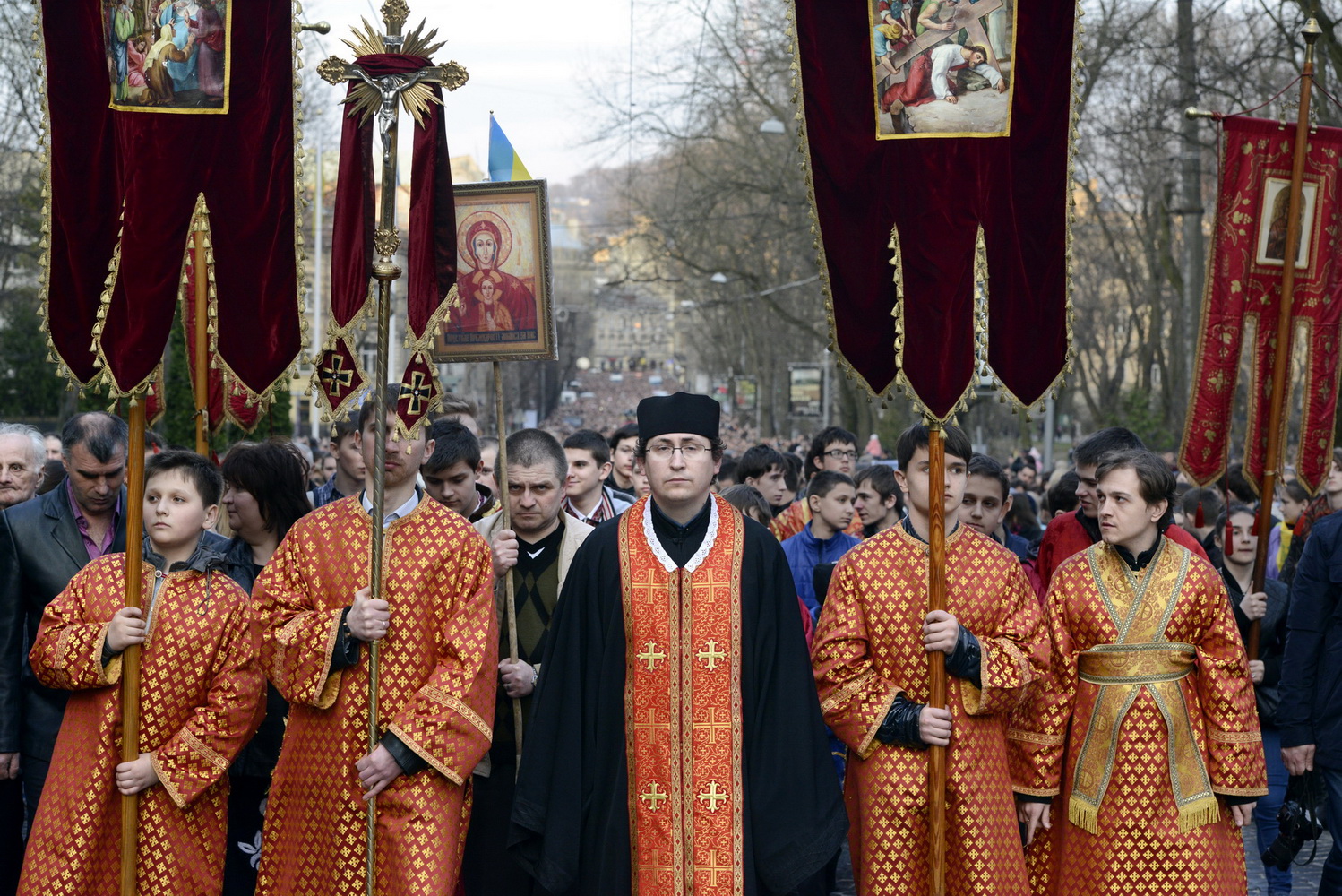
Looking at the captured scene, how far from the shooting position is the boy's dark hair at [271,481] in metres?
6.48

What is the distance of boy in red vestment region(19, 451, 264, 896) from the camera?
5359 millimetres

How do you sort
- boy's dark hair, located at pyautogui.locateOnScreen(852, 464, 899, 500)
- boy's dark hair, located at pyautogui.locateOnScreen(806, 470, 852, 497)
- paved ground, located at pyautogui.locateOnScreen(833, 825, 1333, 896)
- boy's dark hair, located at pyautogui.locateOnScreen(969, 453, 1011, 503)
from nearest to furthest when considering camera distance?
1. boy's dark hair, located at pyautogui.locateOnScreen(969, 453, 1011, 503)
2. paved ground, located at pyautogui.locateOnScreen(833, 825, 1333, 896)
3. boy's dark hair, located at pyautogui.locateOnScreen(806, 470, 852, 497)
4. boy's dark hair, located at pyautogui.locateOnScreen(852, 464, 899, 500)

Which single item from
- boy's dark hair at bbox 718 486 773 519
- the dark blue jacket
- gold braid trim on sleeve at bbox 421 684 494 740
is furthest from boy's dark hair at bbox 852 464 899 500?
gold braid trim on sleeve at bbox 421 684 494 740

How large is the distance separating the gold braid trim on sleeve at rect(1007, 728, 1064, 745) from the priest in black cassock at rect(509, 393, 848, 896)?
3.30 feet

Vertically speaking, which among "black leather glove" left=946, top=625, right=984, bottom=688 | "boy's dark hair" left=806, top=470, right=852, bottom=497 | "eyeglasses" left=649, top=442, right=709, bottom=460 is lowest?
"black leather glove" left=946, top=625, right=984, bottom=688

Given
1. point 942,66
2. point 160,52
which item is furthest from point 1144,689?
point 160,52

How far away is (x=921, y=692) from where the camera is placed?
5.61 metres

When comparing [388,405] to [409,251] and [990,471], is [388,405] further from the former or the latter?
[990,471]

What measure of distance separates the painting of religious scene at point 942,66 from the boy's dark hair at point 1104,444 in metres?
1.58

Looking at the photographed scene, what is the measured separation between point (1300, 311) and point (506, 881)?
4864mm

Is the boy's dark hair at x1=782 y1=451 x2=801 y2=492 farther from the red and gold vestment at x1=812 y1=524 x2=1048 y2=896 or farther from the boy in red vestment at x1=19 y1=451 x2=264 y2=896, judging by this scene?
the boy in red vestment at x1=19 y1=451 x2=264 y2=896

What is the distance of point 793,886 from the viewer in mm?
5027

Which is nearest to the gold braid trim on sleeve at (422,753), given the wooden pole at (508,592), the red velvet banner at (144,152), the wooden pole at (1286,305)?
the wooden pole at (508,592)

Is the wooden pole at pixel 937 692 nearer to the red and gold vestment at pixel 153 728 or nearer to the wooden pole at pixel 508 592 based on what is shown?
the wooden pole at pixel 508 592
